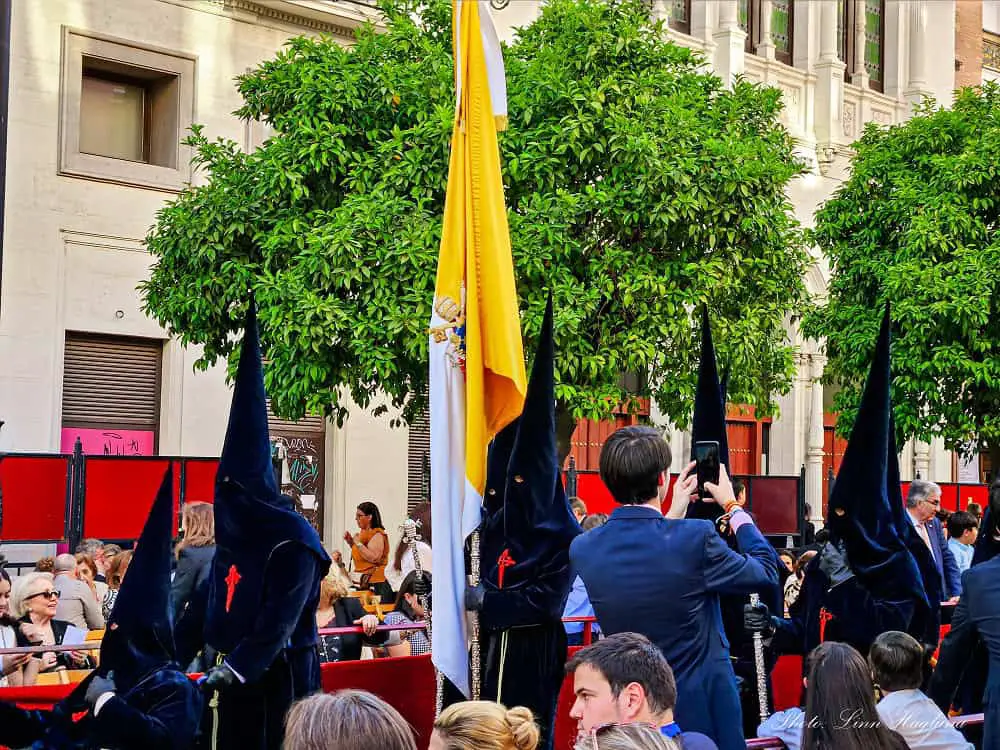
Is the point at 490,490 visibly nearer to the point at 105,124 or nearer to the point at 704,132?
the point at 704,132

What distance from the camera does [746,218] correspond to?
54.9 ft

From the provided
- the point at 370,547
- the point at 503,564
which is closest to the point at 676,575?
the point at 503,564

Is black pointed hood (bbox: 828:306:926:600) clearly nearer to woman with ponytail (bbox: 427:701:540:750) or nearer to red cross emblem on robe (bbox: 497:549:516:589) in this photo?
red cross emblem on robe (bbox: 497:549:516:589)

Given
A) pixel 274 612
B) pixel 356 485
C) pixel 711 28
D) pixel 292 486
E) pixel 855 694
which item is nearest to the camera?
pixel 855 694

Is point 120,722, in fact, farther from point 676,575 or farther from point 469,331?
point 469,331

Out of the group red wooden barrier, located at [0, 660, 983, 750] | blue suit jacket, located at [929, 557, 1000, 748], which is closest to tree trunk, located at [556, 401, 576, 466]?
red wooden barrier, located at [0, 660, 983, 750]

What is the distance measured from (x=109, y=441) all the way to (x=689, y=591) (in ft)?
50.8

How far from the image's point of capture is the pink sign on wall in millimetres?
19406

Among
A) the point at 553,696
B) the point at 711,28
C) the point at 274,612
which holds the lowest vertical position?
the point at 553,696

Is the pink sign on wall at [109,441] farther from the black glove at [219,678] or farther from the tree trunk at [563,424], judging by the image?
the black glove at [219,678]

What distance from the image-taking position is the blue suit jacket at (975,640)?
6223 mm

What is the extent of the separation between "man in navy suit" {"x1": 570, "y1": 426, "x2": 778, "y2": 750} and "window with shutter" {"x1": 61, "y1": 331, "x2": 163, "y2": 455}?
14.9 metres

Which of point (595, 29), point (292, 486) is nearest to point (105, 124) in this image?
point (292, 486)

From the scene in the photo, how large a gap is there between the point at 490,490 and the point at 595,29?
1077 cm
